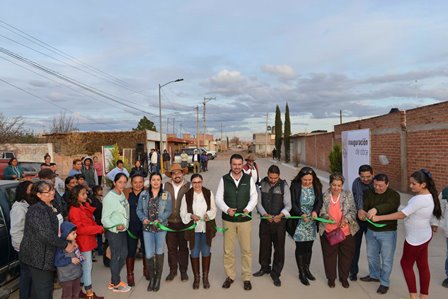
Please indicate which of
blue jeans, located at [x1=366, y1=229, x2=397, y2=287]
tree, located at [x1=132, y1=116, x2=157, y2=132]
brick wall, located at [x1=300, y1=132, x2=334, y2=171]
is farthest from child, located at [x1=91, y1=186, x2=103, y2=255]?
tree, located at [x1=132, y1=116, x2=157, y2=132]

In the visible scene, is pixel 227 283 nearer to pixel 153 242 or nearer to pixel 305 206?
pixel 153 242

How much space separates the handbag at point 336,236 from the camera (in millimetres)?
4777

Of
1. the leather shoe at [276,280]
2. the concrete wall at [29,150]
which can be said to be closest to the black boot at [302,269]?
the leather shoe at [276,280]

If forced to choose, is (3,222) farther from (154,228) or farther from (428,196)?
(428,196)

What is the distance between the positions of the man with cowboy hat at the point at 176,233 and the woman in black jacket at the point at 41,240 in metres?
1.49

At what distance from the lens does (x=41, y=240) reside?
12.0 ft

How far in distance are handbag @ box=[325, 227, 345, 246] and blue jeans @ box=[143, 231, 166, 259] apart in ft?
7.59

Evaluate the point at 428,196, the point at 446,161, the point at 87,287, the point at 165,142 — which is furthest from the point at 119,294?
the point at 165,142

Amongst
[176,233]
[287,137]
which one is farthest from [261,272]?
[287,137]

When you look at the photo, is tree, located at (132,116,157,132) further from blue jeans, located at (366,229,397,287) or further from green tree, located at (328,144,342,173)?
blue jeans, located at (366,229,397,287)

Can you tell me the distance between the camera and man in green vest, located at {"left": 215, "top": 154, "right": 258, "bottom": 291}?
193 inches

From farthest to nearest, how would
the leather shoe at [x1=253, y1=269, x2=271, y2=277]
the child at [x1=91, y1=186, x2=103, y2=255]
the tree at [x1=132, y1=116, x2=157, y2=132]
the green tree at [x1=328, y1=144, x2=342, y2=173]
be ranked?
the tree at [x1=132, y1=116, x2=157, y2=132]
the green tree at [x1=328, y1=144, x2=342, y2=173]
the child at [x1=91, y1=186, x2=103, y2=255]
the leather shoe at [x1=253, y1=269, x2=271, y2=277]

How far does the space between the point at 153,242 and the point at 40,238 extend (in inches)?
63.9

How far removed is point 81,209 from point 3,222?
89 centimetres
